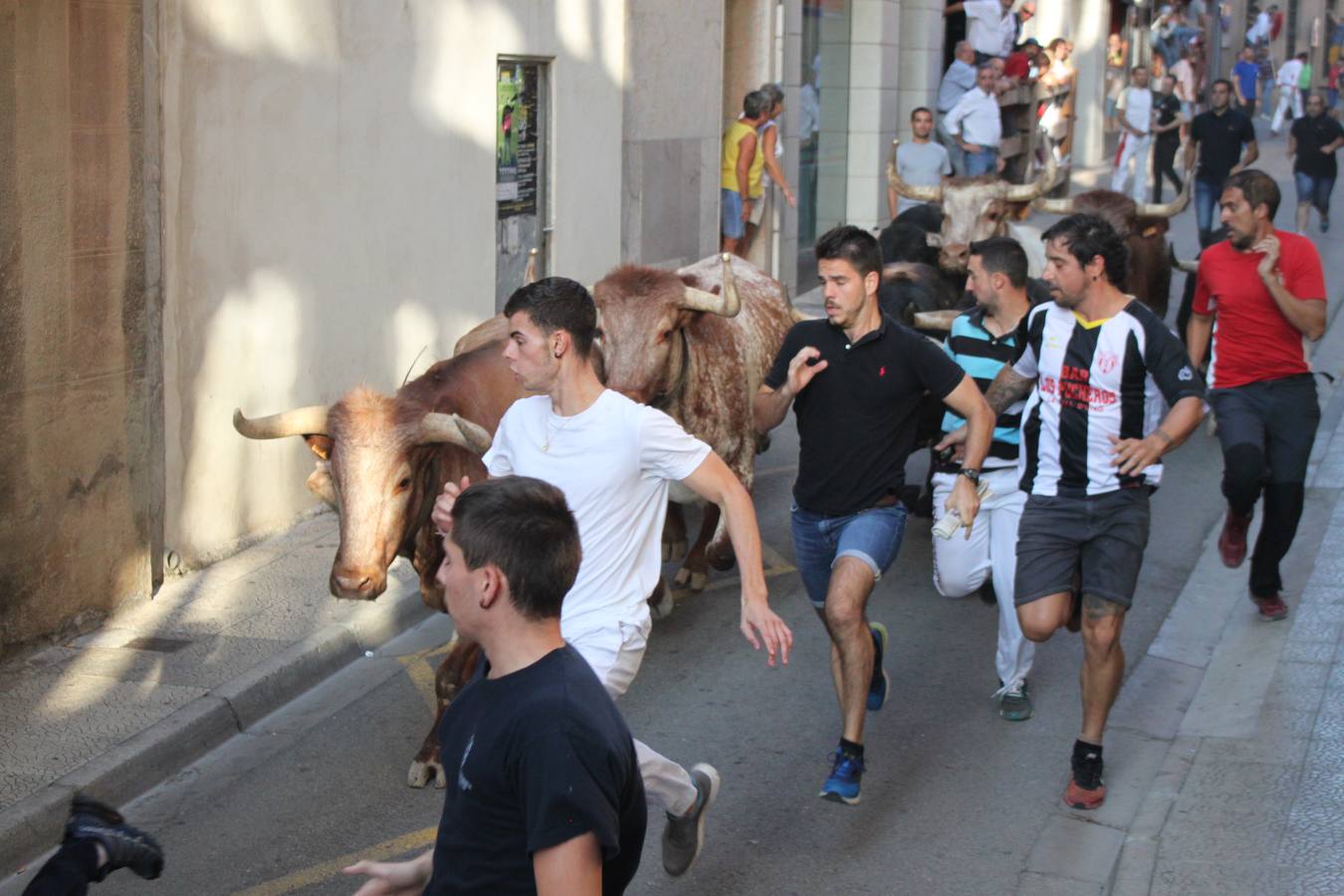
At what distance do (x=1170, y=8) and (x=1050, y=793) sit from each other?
35535 millimetres

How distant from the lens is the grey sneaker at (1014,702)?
7.58 metres

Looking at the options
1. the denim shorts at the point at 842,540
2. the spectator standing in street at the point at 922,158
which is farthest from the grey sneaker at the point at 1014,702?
the spectator standing in street at the point at 922,158

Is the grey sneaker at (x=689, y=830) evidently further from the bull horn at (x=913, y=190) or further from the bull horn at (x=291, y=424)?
the bull horn at (x=913, y=190)

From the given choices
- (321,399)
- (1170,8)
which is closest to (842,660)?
(321,399)

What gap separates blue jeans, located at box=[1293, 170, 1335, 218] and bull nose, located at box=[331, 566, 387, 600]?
1896cm

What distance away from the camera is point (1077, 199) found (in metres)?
13.9

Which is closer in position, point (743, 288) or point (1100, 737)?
point (1100, 737)

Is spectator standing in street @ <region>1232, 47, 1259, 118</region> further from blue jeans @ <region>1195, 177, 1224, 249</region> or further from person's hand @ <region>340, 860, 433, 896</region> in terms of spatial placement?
person's hand @ <region>340, 860, 433, 896</region>

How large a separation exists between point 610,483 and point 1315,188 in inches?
782

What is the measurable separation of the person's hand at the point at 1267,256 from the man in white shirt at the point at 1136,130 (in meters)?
18.2

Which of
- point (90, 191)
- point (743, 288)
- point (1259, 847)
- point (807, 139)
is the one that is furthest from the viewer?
point (807, 139)

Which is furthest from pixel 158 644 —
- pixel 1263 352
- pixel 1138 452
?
pixel 1263 352

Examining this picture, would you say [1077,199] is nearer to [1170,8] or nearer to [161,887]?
[161,887]

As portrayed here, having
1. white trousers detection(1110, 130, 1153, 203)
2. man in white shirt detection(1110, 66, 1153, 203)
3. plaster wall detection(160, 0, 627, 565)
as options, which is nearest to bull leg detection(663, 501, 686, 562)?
plaster wall detection(160, 0, 627, 565)
